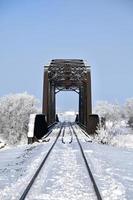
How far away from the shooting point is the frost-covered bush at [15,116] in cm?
5983

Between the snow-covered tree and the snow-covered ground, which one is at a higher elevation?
the snow-covered tree

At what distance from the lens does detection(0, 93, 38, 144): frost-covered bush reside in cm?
5983

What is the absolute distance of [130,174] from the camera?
11.1m

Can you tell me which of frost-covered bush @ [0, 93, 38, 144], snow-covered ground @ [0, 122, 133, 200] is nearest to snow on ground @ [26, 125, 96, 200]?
snow-covered ground @ [0, 122, 133, 200]

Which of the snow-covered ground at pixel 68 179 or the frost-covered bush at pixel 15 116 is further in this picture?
the frost-covered bush at pixel 15 116

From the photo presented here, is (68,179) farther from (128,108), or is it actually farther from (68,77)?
(128,108)

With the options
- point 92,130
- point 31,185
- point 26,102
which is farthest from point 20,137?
point 31,185

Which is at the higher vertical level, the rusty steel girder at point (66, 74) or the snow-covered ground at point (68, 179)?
Answer: the rusty steel girder at point (66, 74)

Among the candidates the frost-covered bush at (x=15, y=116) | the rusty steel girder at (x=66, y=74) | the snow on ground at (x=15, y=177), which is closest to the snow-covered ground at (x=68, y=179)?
the snow on ground at (x=15, y=177)

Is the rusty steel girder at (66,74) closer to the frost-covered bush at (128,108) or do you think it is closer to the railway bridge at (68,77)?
the railway bridge at (68,77)

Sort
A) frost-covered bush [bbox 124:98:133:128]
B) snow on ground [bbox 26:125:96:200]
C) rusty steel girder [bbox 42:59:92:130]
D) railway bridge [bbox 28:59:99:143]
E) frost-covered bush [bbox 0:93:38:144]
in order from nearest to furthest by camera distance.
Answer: snow on ground [bbox 26:125:96:200] < railway bridge [bbox 28:59:99:143] < rusty steel girder [bbox 42:59:92:130] < frost-covered bush [bbox 0:93:38:144] < frost-covered bush [bbox 124:98:133:128]

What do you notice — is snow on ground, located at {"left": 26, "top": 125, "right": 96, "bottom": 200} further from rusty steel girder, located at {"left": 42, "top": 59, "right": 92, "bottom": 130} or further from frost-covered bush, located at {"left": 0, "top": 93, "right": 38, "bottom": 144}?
frost-covered bush, located at {"left": 0, "top": 93, "right": 38, "bottom": 144}

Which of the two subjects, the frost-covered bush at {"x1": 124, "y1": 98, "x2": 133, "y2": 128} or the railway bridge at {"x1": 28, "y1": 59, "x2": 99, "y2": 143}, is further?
the frost-covered bush at {"x1": 124, "y1": 98, "x2": 133, "y2": 128}

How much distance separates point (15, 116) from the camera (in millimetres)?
65188
